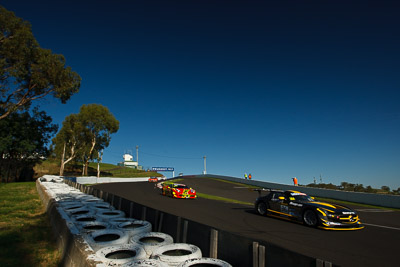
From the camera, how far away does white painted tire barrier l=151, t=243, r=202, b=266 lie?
12.0ft

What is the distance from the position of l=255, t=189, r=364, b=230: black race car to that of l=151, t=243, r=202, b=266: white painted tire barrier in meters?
6.35

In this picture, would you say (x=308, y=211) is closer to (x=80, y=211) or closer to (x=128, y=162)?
(x=80, y=211)

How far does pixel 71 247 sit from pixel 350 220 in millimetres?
8940

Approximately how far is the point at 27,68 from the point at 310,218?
25562 mm

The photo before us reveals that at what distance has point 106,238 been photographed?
531 cm

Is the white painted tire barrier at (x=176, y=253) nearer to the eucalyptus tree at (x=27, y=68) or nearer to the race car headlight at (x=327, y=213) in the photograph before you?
the race car headlight at (x=327, y=213)

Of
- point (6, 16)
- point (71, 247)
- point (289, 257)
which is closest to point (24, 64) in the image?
point (6, 16)

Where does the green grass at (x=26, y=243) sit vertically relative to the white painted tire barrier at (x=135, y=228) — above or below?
below

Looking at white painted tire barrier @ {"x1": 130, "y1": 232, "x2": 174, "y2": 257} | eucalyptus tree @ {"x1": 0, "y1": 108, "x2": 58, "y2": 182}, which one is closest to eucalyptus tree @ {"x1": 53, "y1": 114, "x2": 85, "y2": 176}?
eucalyptus tree @ {"x1": 0, "y1": 108, "x2": 58, "y2": 182}

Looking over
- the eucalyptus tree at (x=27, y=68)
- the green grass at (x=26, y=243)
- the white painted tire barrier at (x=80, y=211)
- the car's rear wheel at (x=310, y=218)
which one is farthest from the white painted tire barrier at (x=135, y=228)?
the eucalyptus tree at (x=27, y=68)

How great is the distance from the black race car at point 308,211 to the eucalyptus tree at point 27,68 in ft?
72.5

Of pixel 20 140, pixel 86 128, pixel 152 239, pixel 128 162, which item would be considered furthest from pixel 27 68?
pixel 128 162

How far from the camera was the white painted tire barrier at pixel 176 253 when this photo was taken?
3.67 meters

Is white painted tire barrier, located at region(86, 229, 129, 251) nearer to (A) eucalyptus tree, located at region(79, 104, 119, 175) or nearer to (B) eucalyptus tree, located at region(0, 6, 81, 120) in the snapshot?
(B) eucalyptus tree, located at region(0, 6, 81, 120)
